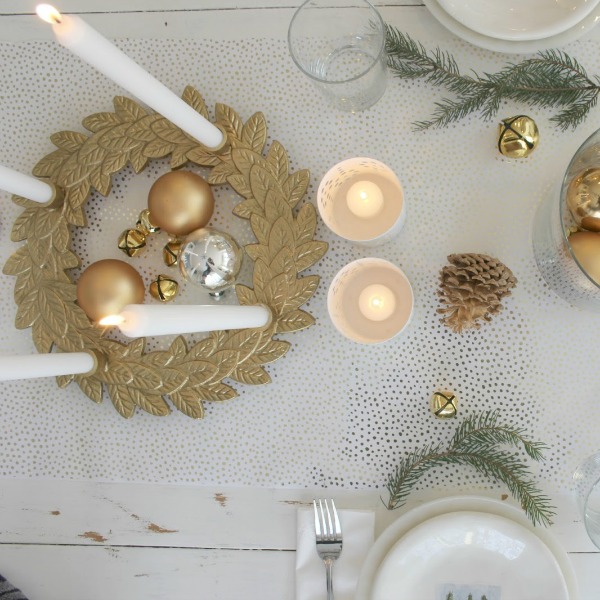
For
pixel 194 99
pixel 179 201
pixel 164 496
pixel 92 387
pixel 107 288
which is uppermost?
pixel 194 99

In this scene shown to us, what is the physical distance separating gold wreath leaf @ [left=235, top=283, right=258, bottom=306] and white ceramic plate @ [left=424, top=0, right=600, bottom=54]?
1.12ft

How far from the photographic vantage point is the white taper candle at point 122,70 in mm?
458

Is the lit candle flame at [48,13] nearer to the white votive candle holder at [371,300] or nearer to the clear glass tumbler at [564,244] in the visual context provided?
the white votive candle holder at [371,300]

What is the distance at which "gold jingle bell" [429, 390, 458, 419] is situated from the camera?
0.62 metres

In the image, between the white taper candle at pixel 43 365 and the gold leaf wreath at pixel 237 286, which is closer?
the white taper candle at pixel 43 365

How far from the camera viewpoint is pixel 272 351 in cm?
64

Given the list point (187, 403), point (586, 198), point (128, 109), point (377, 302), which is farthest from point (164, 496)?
point (586, 198)

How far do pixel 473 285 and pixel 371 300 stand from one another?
98 millimetres

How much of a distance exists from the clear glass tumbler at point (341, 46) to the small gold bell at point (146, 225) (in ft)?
0.74

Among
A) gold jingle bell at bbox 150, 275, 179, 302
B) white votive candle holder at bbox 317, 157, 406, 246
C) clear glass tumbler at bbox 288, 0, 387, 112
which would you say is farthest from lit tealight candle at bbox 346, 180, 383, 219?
gold jingle bell at bbox 150, 275, 179, 302

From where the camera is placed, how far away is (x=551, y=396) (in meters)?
0.63

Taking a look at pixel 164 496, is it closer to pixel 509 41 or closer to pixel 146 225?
pixel 146 225

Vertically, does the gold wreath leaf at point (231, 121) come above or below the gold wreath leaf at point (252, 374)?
above

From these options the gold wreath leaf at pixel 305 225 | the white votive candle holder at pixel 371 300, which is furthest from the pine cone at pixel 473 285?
the gold wreath leaf at pixel 305 225
